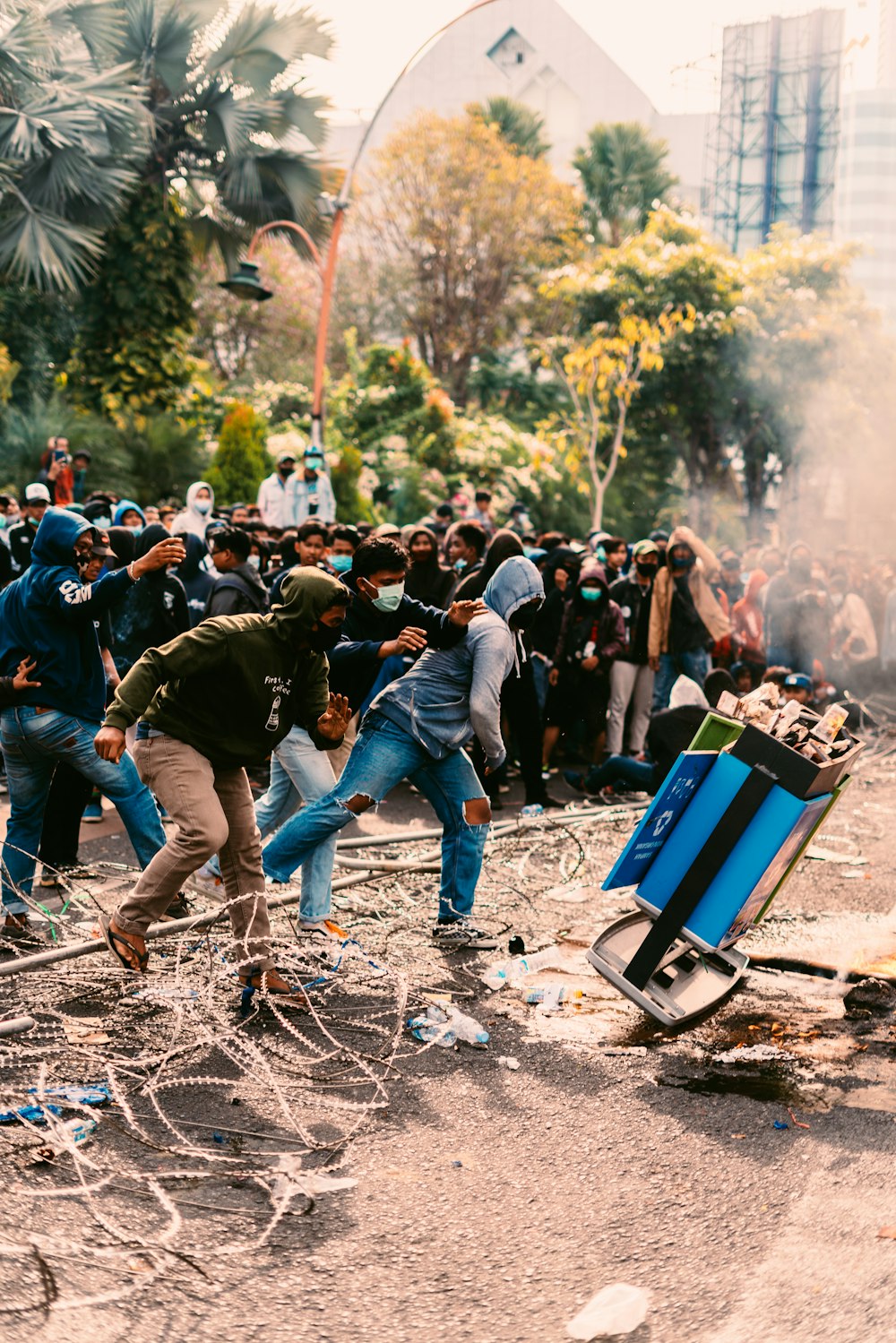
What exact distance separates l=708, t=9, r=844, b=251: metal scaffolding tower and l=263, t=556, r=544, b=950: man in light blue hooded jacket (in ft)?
274

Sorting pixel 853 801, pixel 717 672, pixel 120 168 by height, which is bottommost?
pixel 853 801

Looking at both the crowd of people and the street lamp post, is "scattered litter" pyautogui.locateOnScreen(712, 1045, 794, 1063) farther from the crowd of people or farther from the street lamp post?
the street lamp post

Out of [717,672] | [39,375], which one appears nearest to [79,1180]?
[717,672]

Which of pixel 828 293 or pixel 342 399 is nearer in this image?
pixel 342 399

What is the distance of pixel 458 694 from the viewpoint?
6.07m

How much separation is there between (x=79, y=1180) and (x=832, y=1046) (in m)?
2.70

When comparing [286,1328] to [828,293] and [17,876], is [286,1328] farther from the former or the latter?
[828,293]

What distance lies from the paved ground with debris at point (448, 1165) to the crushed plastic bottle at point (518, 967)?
74mm

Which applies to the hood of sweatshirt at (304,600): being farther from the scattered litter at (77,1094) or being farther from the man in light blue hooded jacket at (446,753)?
the scattered litter at (77,1094)

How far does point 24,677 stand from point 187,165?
18344 millimetres

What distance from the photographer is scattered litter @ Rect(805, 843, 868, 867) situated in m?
8.33

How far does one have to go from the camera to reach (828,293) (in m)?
34.5

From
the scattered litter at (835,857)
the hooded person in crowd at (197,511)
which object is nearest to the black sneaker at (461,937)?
the scattered litter at (835,857)

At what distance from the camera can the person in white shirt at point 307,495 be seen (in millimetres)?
15594
